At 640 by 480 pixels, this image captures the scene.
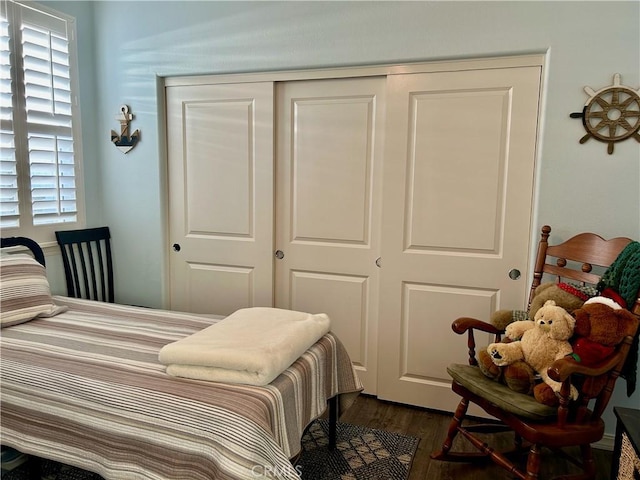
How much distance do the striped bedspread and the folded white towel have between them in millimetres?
41

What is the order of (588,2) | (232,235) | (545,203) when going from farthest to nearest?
(232,235) < (545,203) < (588,2)

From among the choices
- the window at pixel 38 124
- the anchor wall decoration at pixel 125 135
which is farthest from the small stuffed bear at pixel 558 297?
the window at pixel 38 124

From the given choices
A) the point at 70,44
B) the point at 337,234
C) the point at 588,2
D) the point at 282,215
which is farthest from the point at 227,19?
the point at 588,2

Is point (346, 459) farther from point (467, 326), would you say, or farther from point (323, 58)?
point (323, 58)

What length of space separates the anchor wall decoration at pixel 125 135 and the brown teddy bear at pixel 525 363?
8.60 ft

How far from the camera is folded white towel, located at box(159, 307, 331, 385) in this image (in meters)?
1.63

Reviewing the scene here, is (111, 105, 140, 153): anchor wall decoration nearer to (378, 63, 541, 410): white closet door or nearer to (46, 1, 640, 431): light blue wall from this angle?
(46, 1, 640, 431): light blue wall

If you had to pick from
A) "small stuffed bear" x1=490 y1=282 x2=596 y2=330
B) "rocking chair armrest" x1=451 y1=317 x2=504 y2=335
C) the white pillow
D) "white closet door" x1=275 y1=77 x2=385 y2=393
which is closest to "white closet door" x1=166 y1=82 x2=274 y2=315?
"white closet door" x1=275 y1=77 x2=385 y2=393

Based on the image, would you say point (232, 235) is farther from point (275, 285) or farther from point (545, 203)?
point (545, 203)

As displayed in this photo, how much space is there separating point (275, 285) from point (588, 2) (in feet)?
7.61

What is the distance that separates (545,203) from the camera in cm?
237

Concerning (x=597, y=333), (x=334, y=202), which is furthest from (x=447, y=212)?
(x=597, y=333)

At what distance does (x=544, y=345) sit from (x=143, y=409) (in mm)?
1574

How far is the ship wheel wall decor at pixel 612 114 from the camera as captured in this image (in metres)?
2.18
